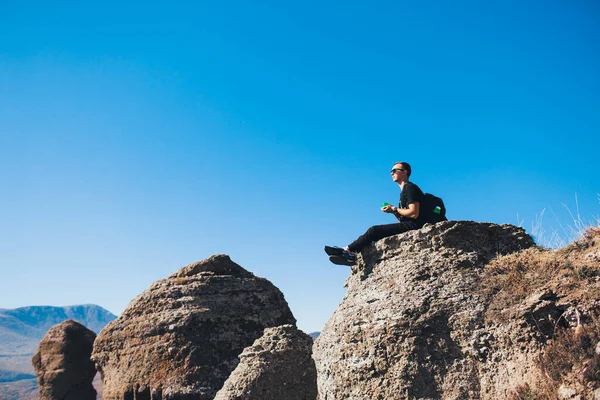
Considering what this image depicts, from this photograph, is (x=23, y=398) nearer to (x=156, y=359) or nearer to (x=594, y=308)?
(x=156, y=359)

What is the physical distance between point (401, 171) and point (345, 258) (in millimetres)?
1606

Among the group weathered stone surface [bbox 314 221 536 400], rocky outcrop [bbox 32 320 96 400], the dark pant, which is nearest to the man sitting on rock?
the dark pant

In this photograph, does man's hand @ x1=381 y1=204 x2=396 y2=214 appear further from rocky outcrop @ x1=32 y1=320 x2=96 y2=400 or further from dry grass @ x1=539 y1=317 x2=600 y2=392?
rocky outcrop @ x1=32 y1=320 x2=96 y2=400

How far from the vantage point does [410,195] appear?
714 cm

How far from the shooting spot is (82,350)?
2184 centimetres

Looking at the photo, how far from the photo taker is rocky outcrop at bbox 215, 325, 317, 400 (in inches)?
374

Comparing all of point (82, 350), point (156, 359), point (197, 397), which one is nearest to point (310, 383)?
point (197, 397)

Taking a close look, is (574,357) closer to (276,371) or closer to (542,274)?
(542,274)

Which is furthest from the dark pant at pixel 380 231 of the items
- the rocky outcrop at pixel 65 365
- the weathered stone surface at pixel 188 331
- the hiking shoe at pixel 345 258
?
the rocky outcrop at pixel 65 365

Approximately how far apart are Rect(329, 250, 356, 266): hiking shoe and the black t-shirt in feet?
3.48

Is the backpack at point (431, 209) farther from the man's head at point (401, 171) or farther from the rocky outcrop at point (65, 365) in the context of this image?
the rocky outcrop at point (65, 365)

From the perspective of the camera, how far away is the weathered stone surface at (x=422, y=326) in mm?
5793

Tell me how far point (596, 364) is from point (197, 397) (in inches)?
435

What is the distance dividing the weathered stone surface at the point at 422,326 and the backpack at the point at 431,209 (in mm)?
315
